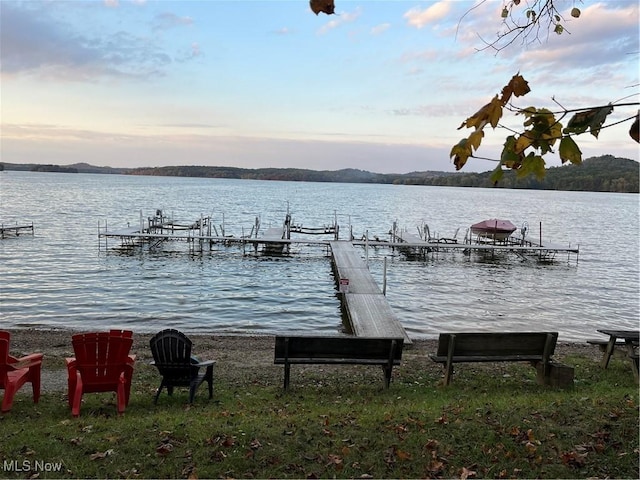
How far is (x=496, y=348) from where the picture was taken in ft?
26.8

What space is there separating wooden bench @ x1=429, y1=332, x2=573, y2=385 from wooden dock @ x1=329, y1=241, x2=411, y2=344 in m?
3.89

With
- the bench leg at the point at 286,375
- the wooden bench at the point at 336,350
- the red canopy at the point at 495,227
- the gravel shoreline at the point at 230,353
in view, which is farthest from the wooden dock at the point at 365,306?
the red canopy at the point at 495,227

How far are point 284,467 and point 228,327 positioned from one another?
1132 centimetres

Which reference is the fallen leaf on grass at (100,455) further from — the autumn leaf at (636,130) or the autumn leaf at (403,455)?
the autumn leaf at (636,130)

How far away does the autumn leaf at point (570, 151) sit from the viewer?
2402 millimetres

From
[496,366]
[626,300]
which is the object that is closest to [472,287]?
[626,300]

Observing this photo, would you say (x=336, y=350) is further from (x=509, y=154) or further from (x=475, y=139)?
(x=475, y=139)

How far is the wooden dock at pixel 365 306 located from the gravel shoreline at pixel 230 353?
80cm

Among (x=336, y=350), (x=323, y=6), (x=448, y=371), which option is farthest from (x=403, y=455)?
(x=323, y=6)

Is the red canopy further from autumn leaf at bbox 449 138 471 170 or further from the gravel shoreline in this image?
autumn leaf at bbox 449 138 471 170

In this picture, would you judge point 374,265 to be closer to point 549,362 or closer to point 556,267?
point 556,267

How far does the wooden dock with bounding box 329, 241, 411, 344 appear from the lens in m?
13.0

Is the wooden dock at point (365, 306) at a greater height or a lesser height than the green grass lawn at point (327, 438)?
lesser

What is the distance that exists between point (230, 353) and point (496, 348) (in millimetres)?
5867
